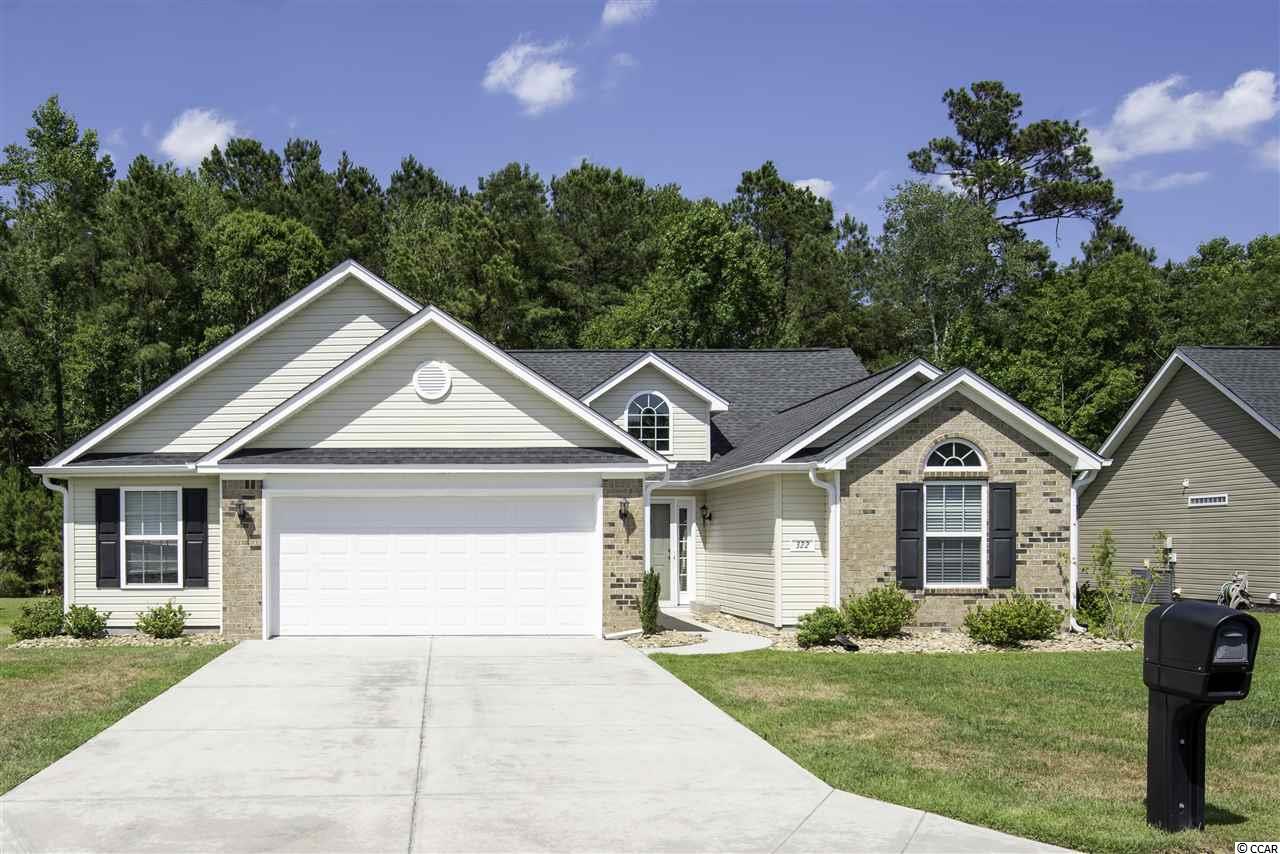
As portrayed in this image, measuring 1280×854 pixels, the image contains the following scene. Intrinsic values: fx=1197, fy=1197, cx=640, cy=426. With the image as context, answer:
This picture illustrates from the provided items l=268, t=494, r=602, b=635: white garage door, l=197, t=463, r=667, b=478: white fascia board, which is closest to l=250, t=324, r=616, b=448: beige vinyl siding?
l=197, t=463, r=667, b=478: white fascia board

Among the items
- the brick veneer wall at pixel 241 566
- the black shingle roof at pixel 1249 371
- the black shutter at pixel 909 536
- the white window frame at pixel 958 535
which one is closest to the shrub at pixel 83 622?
the brick veneer wall at pixel 241 566

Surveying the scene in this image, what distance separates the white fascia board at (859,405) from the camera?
19594 millimetres

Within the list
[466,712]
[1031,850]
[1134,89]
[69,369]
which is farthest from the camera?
[1134,89]

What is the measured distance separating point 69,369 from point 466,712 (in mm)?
29023

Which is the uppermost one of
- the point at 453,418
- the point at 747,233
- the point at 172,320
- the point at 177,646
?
the point at 747,233

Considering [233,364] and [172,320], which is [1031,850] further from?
[172,320]

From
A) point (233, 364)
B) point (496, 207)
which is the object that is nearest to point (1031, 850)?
point (233, 364)

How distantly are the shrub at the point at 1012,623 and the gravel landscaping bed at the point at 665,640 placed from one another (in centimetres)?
413

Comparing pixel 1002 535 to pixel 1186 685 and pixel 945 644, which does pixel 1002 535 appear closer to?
pixel 945 644

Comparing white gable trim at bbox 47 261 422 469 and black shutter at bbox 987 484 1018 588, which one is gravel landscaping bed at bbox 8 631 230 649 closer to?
white gable trim at bbox 47 261 422 469

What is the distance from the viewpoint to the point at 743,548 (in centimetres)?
2184

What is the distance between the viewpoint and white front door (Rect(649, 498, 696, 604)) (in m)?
24.7

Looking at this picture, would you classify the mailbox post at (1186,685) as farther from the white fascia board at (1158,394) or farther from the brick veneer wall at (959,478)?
the white fascia board at (1158,394)

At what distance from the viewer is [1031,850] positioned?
7066 mm
